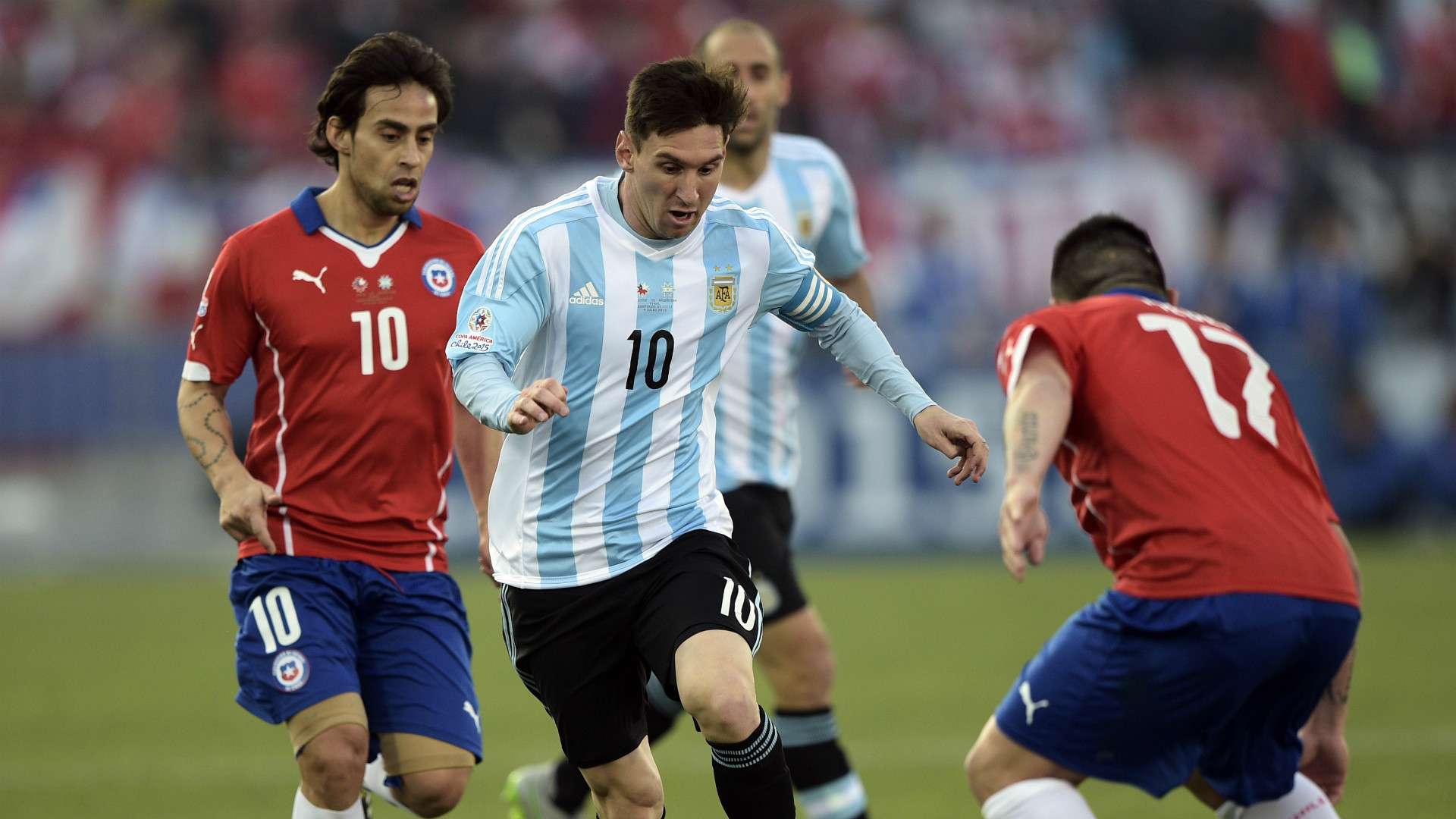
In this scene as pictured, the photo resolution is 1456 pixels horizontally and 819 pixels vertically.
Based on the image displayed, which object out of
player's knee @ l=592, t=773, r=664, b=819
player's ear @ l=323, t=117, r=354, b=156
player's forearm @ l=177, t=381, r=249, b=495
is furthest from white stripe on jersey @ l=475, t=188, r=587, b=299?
player's knee @ l=592, t=773, r=664, b=819

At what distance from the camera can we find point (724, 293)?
4.76 m

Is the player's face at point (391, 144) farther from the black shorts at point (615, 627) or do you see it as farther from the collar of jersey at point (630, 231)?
the black shorts at point (615, 627)

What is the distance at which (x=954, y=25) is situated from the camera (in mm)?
18750

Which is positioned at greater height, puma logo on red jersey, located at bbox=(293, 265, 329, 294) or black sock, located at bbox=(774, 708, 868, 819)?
puma logo on red jersey, located at bbox=(293, 265, 329, 294)

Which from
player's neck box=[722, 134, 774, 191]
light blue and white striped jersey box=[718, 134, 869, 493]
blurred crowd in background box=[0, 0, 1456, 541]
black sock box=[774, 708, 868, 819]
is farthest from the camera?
blurred crowd in background box=[0, 0, 1456, 541]

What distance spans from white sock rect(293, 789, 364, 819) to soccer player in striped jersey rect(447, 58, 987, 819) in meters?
0.60

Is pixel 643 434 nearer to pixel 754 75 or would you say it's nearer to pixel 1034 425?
pixel 1034 425

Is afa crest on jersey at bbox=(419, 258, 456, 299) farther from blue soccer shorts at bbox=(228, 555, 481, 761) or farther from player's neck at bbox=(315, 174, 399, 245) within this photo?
blue soccer shorts at bbox=(228, 555, 481, 761)

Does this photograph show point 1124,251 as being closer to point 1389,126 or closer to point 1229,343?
point 1229,343

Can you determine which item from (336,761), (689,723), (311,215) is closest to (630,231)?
(311,215)

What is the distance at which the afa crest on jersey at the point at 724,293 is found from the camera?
4742 mm

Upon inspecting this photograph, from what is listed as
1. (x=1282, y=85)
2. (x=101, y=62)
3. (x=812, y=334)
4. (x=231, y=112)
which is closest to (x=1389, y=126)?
(x=1282, y=85)

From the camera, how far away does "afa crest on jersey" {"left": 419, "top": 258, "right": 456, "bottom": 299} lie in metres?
5.22

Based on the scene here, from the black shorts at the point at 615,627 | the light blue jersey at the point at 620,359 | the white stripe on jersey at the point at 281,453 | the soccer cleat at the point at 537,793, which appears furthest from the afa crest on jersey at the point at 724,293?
the soccer cleat at the point at 537,793
